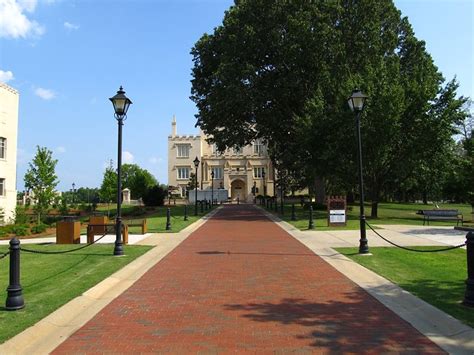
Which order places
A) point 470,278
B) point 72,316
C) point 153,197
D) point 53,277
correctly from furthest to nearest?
1. point 153,197
2. point 53,277
3. point 470,278
4. point 72,316

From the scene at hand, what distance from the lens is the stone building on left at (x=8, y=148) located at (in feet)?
106

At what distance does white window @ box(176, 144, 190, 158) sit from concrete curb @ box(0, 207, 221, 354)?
82.9 metres

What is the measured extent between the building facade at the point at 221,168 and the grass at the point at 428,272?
2960 inches

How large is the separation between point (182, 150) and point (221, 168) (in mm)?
8968

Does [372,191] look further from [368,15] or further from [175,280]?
[175,280]

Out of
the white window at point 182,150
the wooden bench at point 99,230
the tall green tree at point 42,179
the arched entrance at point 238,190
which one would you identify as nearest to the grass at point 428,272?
the wooden bench at point 99,230

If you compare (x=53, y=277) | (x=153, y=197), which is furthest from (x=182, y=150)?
(x=53, y=277)

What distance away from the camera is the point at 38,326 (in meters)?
6.27

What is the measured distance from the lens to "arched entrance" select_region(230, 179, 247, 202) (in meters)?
90.9

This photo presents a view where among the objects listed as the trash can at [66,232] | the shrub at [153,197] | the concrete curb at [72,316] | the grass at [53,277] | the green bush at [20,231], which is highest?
the shrub at [153,197]

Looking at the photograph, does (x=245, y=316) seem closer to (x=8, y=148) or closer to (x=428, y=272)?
(x=428, y=272)

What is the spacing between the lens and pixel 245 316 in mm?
6727

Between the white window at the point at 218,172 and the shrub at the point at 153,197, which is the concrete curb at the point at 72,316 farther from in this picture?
the white window at the point at 218,172

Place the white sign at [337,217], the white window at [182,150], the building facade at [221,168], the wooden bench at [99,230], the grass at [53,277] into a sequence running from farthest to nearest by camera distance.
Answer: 1. the white window at [182,150]
2. the building facade at [221,168]
3. the white sign at [337,217]
4. the wooden bench at [99,230]
5. the grass at [53,277]
